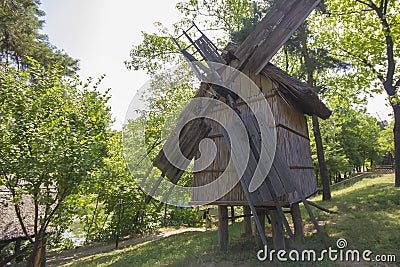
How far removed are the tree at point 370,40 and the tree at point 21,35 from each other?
15.0 metres

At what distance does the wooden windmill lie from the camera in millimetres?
6133

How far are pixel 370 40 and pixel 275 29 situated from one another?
10.4 m

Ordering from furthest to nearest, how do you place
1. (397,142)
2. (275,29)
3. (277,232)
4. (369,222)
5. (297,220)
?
(397,142), (369,222), (297,220), (275,29), (277,232)

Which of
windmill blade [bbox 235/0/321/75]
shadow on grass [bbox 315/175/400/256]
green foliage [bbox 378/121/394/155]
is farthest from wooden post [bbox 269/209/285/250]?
green foliage [bbox 378/121/394/155]

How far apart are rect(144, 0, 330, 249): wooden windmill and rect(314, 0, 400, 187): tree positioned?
26.5 feet

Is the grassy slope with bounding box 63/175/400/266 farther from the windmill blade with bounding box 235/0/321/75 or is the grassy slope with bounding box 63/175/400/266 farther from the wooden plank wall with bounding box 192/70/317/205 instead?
the windmill blade with bounding box 235/0/321/75

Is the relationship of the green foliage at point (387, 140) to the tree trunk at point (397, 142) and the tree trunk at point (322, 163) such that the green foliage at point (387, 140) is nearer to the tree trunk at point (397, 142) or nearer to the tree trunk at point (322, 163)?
the tree trunk at point (397, 142)

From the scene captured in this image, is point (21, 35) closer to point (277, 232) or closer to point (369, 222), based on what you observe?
point (277, 232)

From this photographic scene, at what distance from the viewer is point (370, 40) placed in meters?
13.8

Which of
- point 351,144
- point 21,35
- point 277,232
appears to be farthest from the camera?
point 351,144

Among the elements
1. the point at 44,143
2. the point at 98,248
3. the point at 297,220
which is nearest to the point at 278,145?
the point at 297,220

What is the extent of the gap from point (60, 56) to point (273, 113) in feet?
40.3

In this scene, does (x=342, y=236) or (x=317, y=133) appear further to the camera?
(x=317, y=133)

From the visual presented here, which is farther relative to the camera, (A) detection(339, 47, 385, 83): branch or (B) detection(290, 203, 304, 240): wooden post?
(A) detection(339, 47, 385, 83): branch
